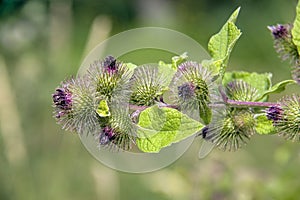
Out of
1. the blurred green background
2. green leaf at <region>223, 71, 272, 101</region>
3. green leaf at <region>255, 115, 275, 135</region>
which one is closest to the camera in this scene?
green leaf at <region>255, 115, 275, 135</region>

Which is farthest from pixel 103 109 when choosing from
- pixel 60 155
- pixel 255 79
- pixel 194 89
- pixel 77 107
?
pixel 60 155

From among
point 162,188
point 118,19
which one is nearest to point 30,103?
point 162,188

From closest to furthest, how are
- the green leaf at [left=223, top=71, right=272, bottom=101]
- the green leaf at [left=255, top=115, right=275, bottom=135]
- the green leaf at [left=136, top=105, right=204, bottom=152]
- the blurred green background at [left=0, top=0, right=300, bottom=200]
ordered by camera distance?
the green leaf at [left=136, top=105, right=204, bottom=152] < the green leaf at [left=255, top=115, right=275, bottom=135] < the green leaf at [left=223, top=71, right=272, bottom=101] < the blurred green background at [left=0, top=0, right=300, bottom=200]

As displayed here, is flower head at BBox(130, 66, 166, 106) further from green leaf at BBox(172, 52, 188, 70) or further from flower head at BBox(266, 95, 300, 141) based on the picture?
flower head at BBox(266, 95, 300, 141)

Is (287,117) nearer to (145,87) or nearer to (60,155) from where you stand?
(145,87)

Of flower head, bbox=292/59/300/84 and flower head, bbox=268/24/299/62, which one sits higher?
flower head, bbox=268/24/299/62

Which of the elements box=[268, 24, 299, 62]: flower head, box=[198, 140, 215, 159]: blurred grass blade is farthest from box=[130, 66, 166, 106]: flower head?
box=[268, 24, 299, 62]: flower head

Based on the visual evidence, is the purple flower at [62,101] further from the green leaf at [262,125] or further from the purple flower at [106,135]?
the green leaf at [262,125]
